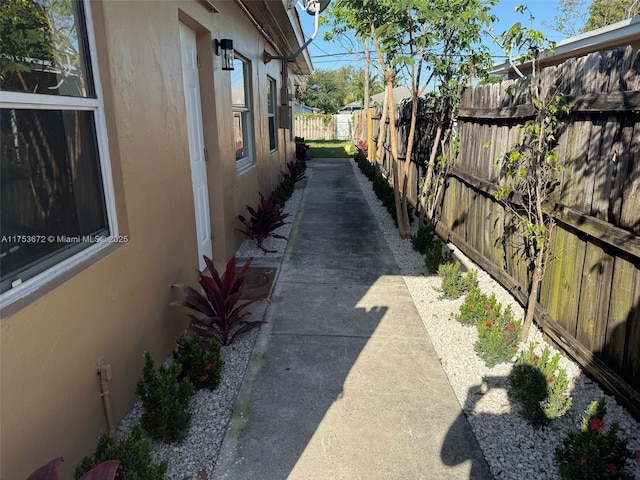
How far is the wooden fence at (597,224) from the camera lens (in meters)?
2.50

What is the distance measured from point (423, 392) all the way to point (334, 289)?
1.81 metres

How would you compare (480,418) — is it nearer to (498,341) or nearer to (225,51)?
(498,341)

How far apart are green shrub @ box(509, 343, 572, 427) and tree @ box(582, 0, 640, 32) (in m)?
20.5

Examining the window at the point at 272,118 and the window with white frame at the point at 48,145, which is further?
the window at the point at 272,118

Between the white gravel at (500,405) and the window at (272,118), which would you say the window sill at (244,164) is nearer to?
the window at (272,118)

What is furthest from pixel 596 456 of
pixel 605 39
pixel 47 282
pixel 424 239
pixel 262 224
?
pixel 605 39

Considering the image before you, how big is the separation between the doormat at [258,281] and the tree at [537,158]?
236cm

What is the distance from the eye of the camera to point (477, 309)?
3.61 m

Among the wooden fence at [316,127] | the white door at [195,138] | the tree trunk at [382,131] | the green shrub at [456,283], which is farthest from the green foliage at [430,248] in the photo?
the wooden fence at [316,127]

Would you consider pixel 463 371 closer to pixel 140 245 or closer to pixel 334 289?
pixel 334 289

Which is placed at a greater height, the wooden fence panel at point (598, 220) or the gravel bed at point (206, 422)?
the wooden fence panel at point (598, 220)

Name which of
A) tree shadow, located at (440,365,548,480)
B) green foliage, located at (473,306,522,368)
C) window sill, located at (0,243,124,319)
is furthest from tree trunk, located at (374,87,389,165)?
window sill, located at (0,243,124,319)

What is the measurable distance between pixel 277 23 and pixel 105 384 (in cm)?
619

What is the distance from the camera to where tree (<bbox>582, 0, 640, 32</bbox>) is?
59.5 feet
